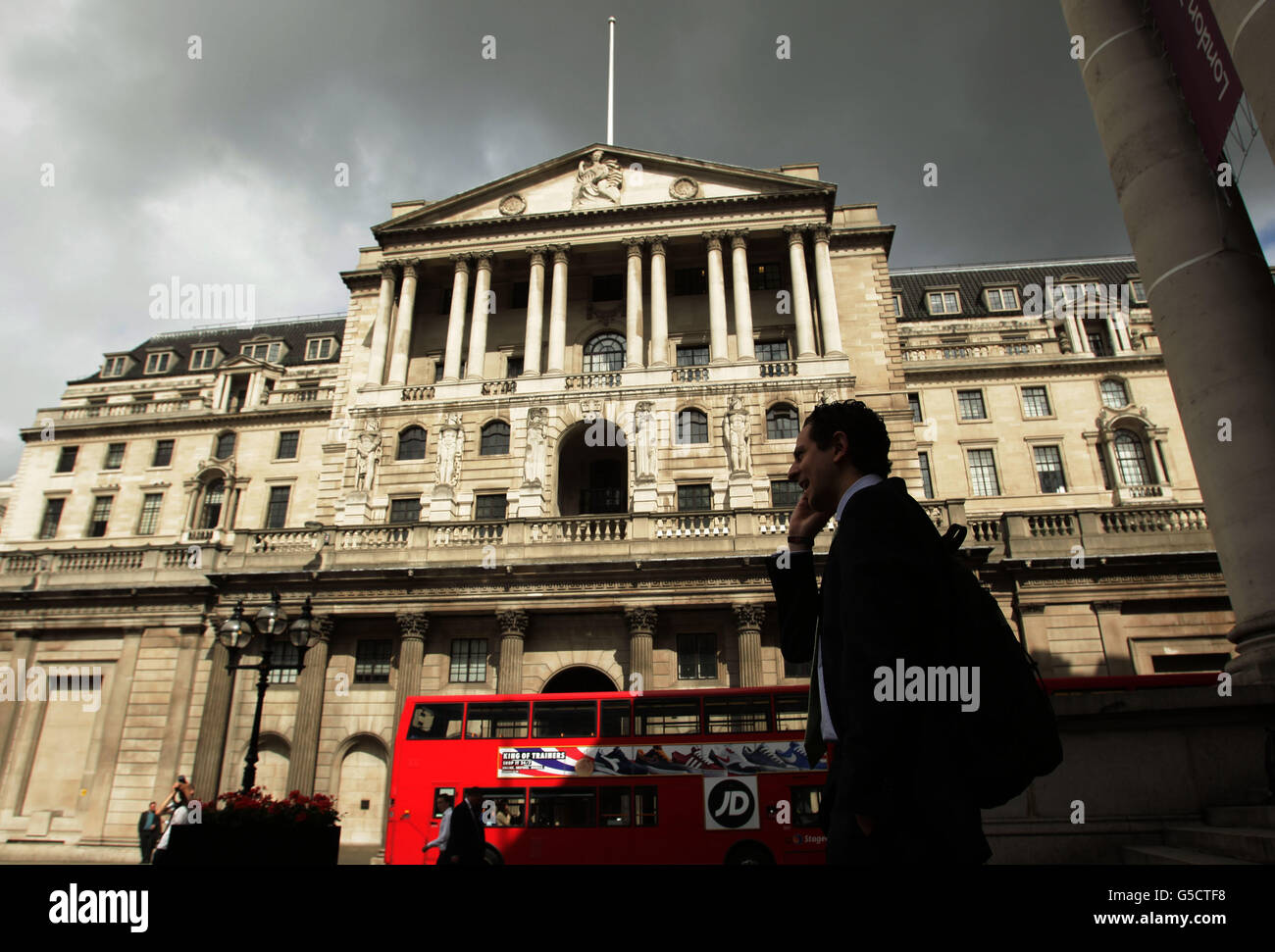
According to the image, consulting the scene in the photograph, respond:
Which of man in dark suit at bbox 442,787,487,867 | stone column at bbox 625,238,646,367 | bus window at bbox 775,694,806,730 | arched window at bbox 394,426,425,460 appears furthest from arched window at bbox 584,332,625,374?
man in dark suit at bbox 442,787,487,867

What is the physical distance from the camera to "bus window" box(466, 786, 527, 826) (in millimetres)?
18688

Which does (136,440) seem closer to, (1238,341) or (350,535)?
(350,535)

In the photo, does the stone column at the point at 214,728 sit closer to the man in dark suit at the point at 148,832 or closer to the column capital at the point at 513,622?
the man in dark suit at the point at 148,832

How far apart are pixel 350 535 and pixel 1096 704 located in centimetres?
2705

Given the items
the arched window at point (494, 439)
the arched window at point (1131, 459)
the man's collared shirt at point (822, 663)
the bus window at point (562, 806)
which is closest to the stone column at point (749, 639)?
the bus window at point (562, 806)

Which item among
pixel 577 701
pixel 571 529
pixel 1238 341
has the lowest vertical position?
pixel 577 701

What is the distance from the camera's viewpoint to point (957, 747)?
300 centimetres

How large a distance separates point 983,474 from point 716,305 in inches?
765

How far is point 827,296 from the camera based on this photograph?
1367 inches

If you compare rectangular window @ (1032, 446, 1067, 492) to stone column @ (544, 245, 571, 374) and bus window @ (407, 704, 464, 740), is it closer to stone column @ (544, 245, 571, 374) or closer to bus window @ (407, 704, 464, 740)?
stone column @ (544, 245, 571, 374)

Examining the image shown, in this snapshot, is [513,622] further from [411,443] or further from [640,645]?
[411,443]

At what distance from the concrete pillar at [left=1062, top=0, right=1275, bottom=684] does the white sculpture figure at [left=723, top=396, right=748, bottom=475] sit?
2054 cm
